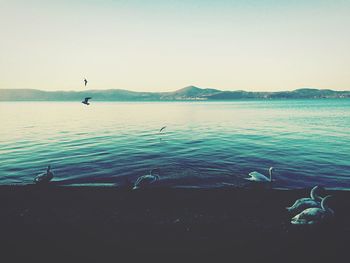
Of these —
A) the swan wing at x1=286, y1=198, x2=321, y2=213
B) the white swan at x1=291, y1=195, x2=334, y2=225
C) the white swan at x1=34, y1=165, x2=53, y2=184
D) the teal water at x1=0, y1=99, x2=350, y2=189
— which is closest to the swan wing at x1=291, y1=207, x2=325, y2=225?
the white swan at x1=291, y1=195, x2=334, y2=225

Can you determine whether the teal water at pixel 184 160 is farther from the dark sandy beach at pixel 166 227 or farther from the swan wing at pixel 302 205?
the swan wing at pixel 302 205

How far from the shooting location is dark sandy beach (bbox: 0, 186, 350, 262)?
8.16 meters

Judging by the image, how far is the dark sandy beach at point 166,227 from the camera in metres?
8.16

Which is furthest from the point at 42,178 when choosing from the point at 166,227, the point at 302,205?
the point at 302,205

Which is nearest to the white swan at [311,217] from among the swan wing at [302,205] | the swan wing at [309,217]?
the swan wing at [309,217]

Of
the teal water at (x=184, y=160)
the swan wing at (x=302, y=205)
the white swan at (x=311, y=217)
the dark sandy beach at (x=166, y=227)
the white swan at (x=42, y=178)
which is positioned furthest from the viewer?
the teal water at (x=184, y=160)

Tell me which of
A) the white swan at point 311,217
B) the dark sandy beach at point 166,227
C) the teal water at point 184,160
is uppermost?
the white swan at point 311,217

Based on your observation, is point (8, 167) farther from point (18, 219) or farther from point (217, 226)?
point (217, 226)

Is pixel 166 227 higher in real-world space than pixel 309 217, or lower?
lower

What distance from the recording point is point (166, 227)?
9.53 meters

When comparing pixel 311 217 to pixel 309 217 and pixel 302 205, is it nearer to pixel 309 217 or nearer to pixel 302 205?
pixel 309 217

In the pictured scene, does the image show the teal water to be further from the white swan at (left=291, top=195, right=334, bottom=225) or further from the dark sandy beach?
the white swan at (left=291, top=195, right=334, bottom=225)

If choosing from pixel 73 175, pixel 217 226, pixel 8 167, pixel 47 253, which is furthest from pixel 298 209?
pixel 8 167

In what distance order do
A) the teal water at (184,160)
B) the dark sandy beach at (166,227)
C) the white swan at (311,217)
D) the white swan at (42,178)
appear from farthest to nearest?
the teal water at (184,160)
the white swan at (42,178)
the white swan at (311,217)
the dark sandy beach at (166,227)
